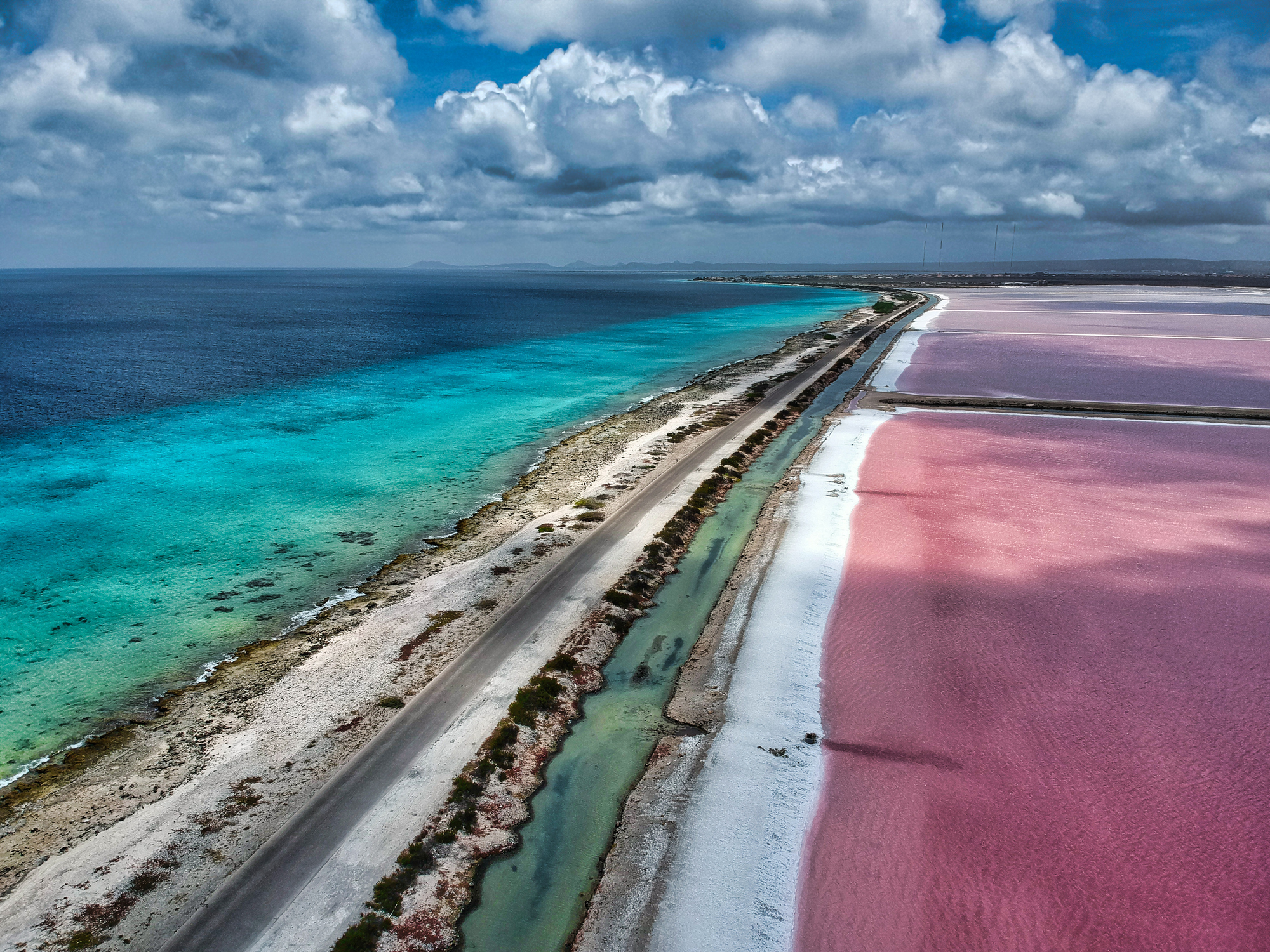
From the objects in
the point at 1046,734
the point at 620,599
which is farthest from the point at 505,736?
the point at 1046,734

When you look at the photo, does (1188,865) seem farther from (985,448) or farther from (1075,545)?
(985,448)

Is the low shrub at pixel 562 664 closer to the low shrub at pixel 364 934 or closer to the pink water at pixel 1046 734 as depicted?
the pink water at pixel 1046 734

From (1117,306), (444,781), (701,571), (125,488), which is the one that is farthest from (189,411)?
(1117,306)

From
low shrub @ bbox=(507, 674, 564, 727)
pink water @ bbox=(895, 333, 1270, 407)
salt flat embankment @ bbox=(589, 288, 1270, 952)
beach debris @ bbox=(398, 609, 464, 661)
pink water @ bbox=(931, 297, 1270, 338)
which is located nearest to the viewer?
salt flat embankment @ bbox=(589, 288, 1270, 952)

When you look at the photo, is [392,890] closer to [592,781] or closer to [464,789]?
[464,789]

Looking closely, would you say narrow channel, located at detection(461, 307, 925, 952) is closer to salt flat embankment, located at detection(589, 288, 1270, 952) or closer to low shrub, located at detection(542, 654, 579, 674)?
low shrub, located at detection(542, 654, 579, 674)

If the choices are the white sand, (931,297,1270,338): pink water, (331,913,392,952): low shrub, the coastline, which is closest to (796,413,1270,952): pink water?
the white sand

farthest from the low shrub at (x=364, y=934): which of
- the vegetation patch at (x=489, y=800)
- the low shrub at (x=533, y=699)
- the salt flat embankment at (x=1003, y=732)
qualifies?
the low shrub at (x=533, y=699)
